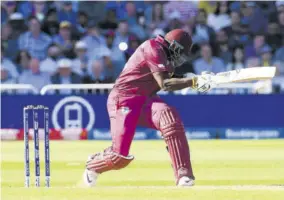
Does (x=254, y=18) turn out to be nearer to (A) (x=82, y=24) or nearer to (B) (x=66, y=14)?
(A) (x=82, y=24)

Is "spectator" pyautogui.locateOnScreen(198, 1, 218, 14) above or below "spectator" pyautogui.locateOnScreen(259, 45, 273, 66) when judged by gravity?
above

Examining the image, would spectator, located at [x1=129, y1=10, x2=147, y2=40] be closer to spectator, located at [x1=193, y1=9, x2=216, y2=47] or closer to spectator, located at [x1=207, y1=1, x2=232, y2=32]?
spectator, located at [x1=193, y1=9, x2=216, y2=47]

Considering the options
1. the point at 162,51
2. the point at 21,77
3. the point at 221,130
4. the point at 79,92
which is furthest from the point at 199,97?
the point at 162,51

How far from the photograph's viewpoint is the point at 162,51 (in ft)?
28.8

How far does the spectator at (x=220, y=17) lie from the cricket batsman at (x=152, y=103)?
940cm

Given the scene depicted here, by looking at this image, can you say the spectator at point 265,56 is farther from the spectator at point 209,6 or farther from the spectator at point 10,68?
the spectator at point 10,68

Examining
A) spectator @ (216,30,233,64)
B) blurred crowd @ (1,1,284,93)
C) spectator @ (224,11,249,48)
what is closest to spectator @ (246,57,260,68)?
blurred crowd @ (1,1,284,93)

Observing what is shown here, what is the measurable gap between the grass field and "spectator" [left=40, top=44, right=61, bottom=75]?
5.48ft

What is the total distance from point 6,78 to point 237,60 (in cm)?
431

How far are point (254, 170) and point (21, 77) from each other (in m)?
6.72

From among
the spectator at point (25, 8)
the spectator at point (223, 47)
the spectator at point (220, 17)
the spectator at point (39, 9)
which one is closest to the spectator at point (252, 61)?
the spectator at point (223, 47)

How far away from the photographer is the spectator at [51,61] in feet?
56.3

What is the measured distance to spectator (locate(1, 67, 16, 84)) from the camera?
16891 mm

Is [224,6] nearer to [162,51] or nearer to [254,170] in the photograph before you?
[254,170]
